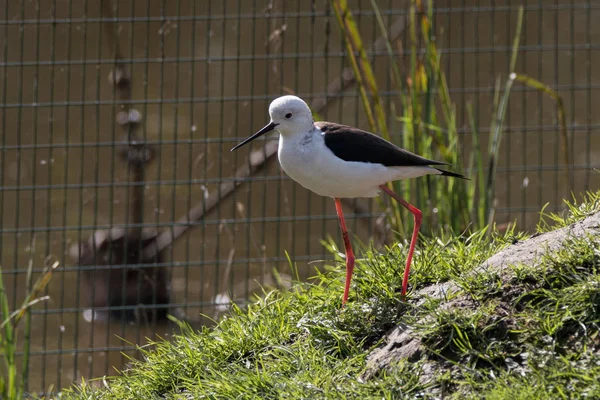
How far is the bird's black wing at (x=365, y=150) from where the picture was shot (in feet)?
13.6

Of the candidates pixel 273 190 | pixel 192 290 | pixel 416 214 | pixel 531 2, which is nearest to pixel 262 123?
pixel 273 190

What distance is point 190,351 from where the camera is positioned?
4246 millimetres

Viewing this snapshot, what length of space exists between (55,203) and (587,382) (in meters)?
8.13

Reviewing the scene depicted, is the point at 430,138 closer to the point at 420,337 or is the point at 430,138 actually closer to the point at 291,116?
the point at 291,116

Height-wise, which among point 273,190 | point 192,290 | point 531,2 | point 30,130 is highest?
point 531,2

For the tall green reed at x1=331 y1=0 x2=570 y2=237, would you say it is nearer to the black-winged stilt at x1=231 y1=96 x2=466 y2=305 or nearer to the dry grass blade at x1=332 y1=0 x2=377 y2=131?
the dry grass blade at x1=332 y1=0 x2=377 y2=131

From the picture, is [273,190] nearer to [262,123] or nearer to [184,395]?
[262,123]

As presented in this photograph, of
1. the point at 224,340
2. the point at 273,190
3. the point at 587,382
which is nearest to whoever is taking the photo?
the point at 587,382

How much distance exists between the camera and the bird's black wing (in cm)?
414

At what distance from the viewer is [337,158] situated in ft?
13.5

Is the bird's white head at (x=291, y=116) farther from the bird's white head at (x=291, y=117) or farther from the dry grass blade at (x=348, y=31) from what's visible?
the dry grass blade at (x=348, y=31)

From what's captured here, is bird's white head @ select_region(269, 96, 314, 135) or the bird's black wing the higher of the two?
bird's white head @ select_region(269, 96, 314, 135)

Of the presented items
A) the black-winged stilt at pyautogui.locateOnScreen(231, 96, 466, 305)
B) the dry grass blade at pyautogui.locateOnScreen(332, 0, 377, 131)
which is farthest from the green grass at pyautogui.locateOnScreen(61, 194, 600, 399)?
the dry grass blade at pyautogui.locateOnScreen(332, 0, 377, 131)

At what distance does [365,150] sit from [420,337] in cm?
90
